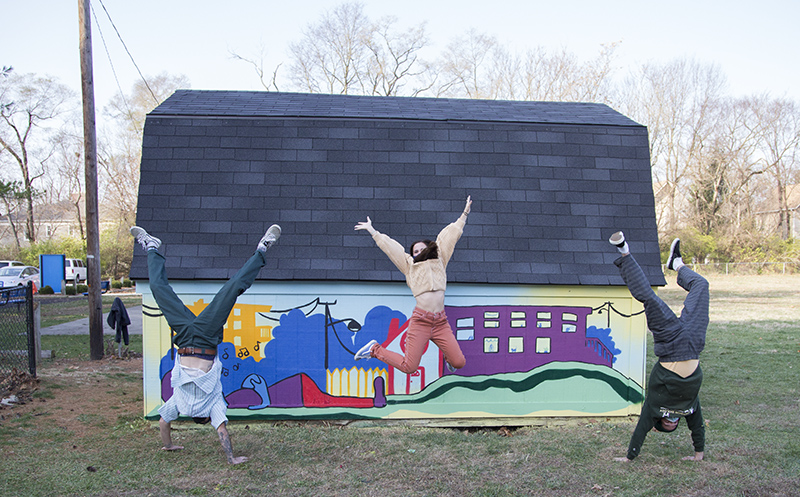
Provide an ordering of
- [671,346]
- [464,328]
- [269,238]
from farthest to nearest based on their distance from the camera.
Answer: [464,328] → [269,238] → [671,346]

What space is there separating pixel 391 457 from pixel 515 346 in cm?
Answer: 203

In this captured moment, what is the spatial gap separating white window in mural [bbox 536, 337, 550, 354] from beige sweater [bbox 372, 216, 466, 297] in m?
1.57

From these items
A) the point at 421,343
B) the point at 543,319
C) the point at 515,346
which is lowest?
the point at 515,346

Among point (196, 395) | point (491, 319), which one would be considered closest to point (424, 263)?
point (491, 319)

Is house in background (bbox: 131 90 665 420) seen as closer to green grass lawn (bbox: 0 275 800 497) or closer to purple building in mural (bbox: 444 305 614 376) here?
A: purple building in mural (bbox: 444 305 614 376)

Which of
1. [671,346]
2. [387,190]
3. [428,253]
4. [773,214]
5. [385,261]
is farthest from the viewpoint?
[773,214]

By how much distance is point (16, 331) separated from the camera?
31.1 feet

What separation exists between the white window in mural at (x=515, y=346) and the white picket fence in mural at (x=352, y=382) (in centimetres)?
159

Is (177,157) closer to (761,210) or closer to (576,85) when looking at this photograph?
(576,85)

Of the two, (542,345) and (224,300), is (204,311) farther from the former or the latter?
(542,345)

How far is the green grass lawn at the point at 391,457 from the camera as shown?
4824mm

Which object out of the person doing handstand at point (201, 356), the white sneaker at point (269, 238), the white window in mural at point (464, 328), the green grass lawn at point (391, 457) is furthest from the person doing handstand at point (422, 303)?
the person doing handstand at point (201, 356)

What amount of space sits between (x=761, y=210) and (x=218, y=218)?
45356 mm

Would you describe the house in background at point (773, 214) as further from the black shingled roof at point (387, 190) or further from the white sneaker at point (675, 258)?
the white sneaker at point (675, 258)
